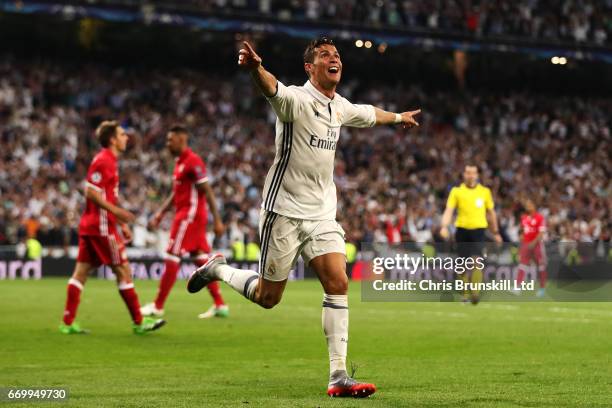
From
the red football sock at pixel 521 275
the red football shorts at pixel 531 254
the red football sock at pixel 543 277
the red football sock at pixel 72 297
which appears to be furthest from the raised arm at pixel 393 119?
the red football sock at pixel 543 277

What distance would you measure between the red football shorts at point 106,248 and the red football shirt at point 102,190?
73 millimetres

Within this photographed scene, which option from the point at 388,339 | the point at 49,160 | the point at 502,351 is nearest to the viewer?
the point at 502,351

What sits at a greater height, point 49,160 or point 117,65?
point 117,65

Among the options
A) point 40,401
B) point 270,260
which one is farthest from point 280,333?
point 40,401

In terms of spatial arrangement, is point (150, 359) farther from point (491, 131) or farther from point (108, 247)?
point (491, 131)

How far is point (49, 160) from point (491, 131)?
18809mm

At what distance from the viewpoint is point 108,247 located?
44.6 ft

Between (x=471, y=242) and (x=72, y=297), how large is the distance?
28.1 ft

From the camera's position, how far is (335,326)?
852 cm

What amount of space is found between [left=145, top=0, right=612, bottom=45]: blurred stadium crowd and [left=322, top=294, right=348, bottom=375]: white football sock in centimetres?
3127

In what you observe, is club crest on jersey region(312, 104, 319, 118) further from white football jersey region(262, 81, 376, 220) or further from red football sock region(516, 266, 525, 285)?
red football sock region(516, 266, 525, 285)

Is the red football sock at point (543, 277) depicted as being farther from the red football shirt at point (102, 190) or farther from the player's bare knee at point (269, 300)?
the player's bare knee at point (269, 300)

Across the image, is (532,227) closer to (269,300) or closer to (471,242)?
(471,242)

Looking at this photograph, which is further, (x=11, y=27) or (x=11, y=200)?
(x=11, y=27)
